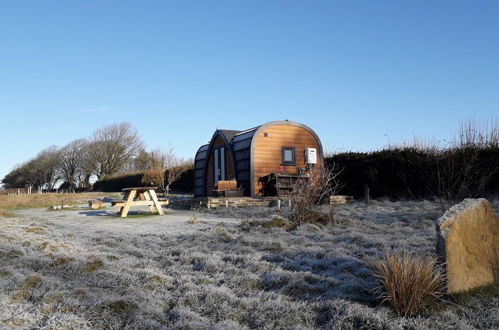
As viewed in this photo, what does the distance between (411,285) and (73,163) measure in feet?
163

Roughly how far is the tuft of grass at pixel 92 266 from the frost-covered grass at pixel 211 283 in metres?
0.01

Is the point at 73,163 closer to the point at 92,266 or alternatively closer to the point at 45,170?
the point at 45,170

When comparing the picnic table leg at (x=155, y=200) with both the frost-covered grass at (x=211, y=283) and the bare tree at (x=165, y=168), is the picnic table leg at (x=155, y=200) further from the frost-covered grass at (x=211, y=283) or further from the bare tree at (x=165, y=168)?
the bare tree at (x=165, y=168)

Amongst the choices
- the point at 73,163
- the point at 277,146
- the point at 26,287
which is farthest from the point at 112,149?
the point at 26,287

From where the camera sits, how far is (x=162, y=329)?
3.17m

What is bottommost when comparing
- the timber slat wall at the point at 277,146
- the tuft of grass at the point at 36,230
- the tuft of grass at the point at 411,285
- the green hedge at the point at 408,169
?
the tuft of grass at the point at 411,285

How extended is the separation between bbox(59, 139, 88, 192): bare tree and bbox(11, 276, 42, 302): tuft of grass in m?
45.9

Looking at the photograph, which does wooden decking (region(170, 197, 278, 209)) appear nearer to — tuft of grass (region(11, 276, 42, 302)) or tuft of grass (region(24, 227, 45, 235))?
tuft of grass (region(24, 227, 45, 235))

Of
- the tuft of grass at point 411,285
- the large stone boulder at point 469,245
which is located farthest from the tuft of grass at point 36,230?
the large stone boulder at point 469,245

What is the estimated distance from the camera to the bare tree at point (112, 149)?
44656mm

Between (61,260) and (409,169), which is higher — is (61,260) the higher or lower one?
the lower one

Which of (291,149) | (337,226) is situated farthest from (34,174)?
(337,226)

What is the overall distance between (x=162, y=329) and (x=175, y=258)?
2299 millimetres

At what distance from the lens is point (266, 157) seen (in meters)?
17.4
